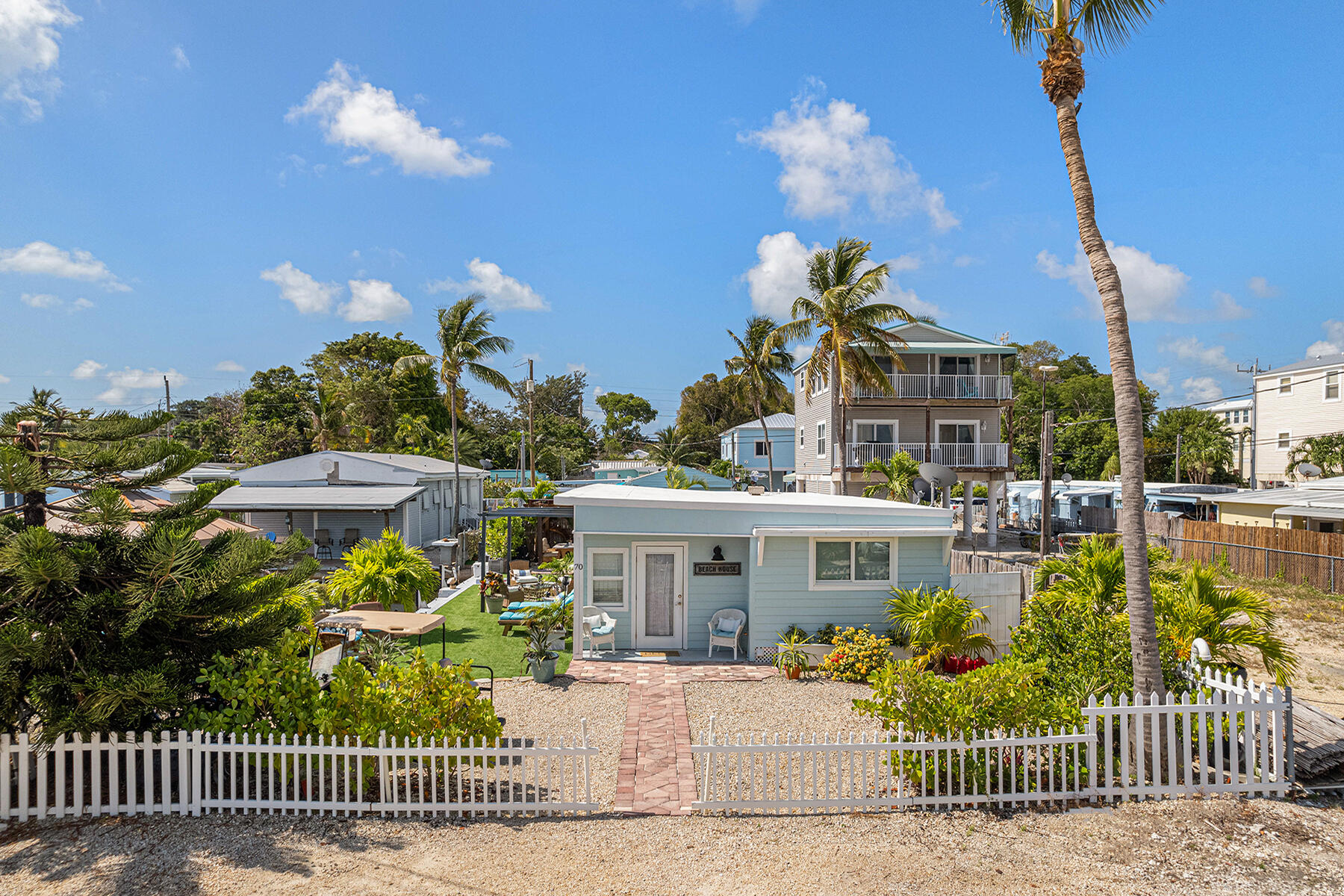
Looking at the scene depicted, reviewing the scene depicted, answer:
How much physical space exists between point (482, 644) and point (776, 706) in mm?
6292

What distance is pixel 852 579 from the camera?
1240cm

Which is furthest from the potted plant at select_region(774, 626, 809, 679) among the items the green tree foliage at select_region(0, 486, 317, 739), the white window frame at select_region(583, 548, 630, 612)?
the green tree foliage at select_region(0, 486, 317, 739)

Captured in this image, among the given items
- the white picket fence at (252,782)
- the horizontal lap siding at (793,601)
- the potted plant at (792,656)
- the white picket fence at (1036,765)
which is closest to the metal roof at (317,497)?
the horizontal lap siding at (793,601)

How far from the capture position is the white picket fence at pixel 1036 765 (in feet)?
20.7

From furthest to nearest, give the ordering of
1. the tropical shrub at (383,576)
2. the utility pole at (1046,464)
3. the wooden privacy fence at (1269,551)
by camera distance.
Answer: the utility pole at (1046,464) < the wooden privacy fence at (1269,551) < the tropical shrub at (383,576)

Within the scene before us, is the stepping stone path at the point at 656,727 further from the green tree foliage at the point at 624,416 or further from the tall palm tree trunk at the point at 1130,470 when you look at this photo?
the green tree foliage at the point at 624,416

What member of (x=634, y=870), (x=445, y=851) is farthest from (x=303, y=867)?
(x=634, y=870)

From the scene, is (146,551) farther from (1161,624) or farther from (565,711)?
(1161,624)

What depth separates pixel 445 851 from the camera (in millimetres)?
5680

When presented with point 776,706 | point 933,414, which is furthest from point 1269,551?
point 776,706

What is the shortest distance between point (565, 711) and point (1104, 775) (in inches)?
247

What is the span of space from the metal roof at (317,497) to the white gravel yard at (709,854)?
53.4 ft

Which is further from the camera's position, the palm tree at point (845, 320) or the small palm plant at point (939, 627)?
the palm tree at point (845, 320)

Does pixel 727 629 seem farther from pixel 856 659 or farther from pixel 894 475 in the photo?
pixel 894 475
